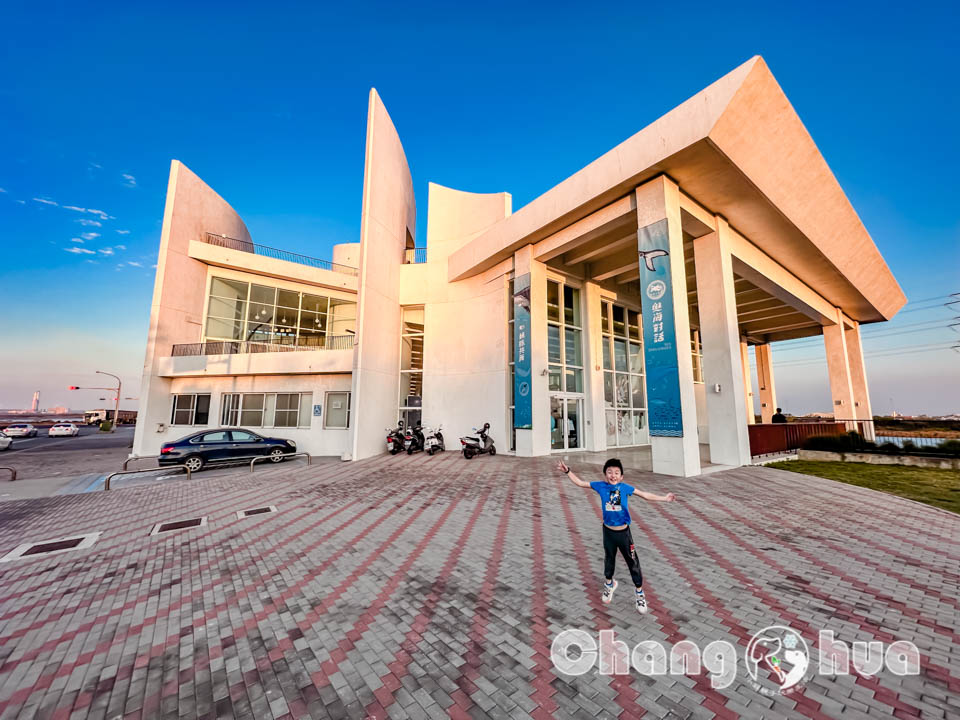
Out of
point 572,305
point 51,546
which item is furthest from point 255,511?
point 572,305

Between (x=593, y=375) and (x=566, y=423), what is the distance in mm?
2461

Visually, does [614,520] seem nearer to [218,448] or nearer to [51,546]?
[51,546]

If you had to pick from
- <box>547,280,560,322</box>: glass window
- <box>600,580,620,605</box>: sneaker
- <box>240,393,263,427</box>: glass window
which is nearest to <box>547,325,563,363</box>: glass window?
<box>547,280,560,322</box>: glass window

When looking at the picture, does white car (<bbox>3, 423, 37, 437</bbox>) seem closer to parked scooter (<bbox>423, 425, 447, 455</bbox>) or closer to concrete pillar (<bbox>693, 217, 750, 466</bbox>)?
parked scooter (<bbox>423, 425, 447, 455</bbox>)

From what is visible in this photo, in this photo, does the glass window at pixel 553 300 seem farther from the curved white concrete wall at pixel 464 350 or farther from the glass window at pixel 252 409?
the glass window at pixel 252 409

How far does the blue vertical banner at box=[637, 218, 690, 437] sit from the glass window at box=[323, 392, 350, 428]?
1235cm

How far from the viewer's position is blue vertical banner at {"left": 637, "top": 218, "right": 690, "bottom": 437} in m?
9.27

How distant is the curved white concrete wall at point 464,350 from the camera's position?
14930mm

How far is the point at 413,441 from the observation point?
14.8 meters

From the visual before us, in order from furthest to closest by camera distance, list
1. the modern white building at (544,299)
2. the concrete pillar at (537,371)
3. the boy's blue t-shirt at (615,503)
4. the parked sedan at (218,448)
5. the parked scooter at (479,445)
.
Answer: the parked scooter at (479,445), the concrete pillar at (537,371), the parked sedan at (218,448), the modern white building at (544,299), the boy's blue t-shirt at (615,503)

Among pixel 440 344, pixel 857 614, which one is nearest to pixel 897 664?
pixel 857 614

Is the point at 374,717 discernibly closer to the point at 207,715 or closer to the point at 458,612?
the point at 207,715

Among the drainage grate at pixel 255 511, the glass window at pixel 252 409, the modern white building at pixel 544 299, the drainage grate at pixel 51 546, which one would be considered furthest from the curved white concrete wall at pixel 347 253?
the drainage grate at pixel 51 546

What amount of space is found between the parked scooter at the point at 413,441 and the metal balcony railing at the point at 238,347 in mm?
5261
